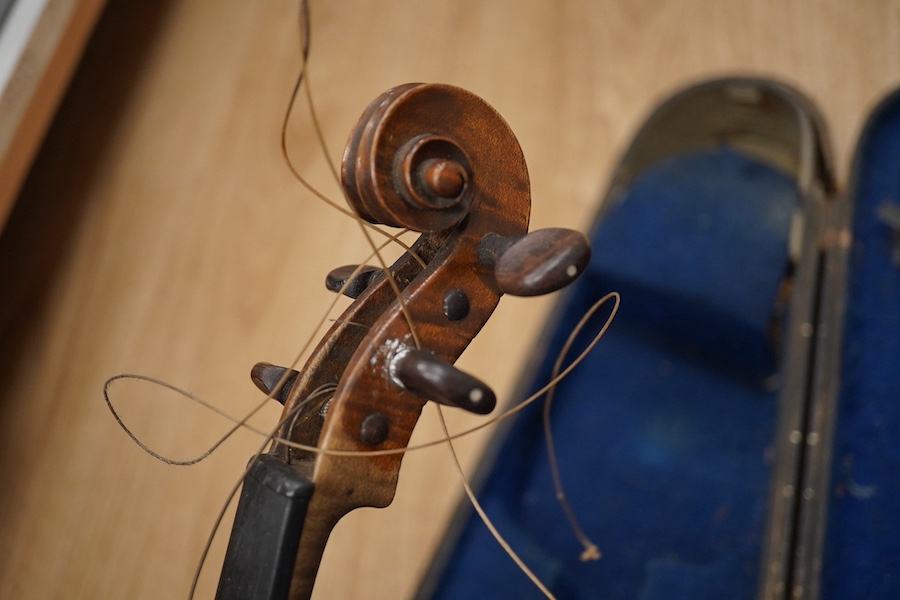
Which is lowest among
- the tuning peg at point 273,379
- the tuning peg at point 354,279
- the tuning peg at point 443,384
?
the tuning peg at point 273,379

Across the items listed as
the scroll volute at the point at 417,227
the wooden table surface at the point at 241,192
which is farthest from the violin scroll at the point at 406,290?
the wooden table surface at the point at 241,192

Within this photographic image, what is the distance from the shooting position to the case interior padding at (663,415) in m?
0.91

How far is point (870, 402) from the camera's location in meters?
0.87

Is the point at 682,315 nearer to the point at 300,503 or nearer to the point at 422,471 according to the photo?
the point at 422,471

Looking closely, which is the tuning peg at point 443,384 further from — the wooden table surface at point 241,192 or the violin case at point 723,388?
the violin case at point 723,388

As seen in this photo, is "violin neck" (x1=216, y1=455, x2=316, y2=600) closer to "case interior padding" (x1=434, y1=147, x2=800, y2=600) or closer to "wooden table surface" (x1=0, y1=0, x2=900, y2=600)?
"wooden table surface" (x1=0, y1=0, x2=900, y2=600)

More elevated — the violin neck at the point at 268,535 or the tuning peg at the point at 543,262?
the tuning peg at the point at 543,262

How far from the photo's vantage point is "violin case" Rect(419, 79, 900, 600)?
84cm

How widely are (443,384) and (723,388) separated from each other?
0.68 metres

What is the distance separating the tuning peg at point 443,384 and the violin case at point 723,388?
0.50 metres

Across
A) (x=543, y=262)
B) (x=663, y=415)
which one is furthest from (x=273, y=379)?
(x=663, y=415)

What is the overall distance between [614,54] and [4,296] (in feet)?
3.14

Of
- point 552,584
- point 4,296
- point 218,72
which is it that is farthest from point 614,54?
point 4,296

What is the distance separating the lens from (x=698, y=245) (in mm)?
1041
